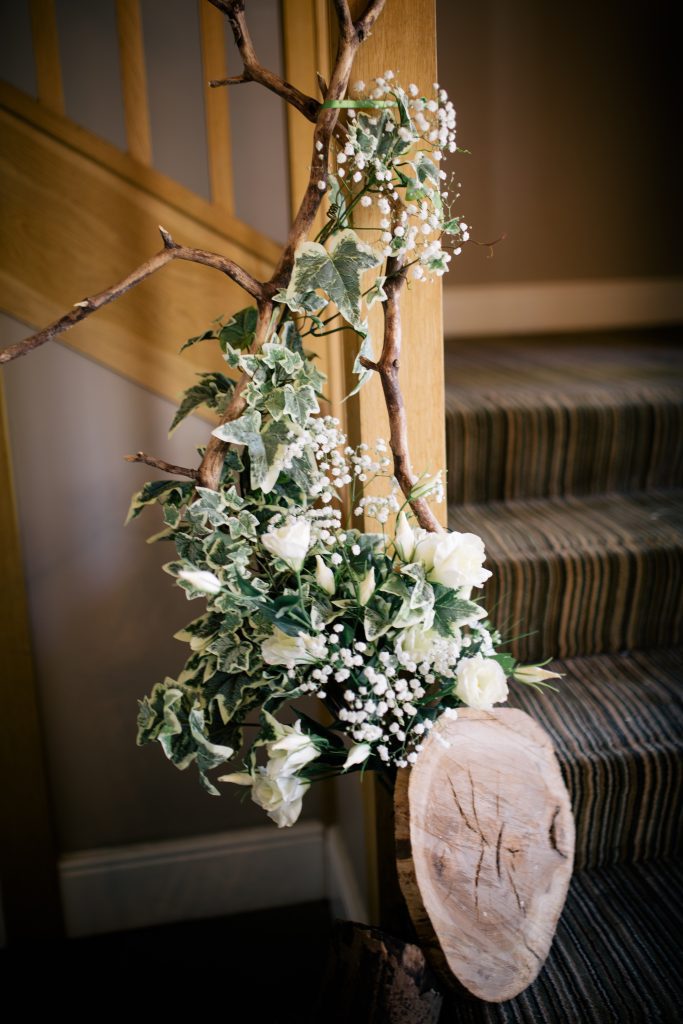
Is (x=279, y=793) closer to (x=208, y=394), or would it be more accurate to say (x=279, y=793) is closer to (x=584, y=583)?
(x=208, y=394)

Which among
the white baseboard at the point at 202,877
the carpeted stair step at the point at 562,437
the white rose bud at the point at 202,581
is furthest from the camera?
the white baseboard at the point at 202,877

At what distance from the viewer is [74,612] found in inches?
67.5

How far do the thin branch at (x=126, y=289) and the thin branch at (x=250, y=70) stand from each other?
0.68 ft

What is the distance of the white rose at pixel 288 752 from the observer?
0.98 metres

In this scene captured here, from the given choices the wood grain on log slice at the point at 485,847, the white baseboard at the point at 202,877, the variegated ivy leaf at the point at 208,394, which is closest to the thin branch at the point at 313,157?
the variegated ivy leaf at the point at 208,394

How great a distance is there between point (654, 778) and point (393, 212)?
3.35 ft

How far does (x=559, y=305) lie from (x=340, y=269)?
2128mm

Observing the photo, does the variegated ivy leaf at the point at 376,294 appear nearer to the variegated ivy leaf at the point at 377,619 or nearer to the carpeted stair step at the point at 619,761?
the variegated ivy leaf at the point at 377,619

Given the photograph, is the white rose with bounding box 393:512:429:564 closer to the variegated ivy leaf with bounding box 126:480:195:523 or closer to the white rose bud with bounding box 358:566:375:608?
the white rose bud with bounding box 358:566:375:608

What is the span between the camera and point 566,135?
2.71 metres

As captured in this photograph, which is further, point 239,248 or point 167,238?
point 239,248

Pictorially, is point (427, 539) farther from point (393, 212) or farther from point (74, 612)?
point (74, 612)

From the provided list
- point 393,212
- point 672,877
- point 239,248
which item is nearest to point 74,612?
point 239,248

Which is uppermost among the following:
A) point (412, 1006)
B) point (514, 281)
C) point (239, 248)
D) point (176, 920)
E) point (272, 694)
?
point (239, 248)
